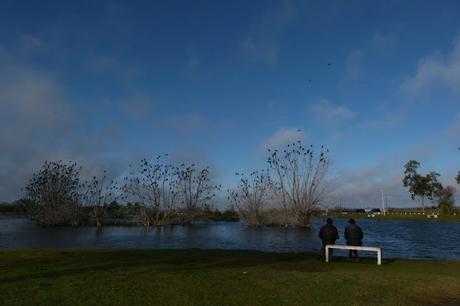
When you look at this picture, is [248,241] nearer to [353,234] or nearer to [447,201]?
[353,234]

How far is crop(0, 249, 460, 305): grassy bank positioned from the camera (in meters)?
10.2

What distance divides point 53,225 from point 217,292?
230 ft

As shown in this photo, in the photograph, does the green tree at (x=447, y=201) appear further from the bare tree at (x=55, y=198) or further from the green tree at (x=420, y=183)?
the bare tree at (x=55, y=198)

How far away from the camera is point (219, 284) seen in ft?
38.3

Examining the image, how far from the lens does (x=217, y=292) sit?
35.3 feet

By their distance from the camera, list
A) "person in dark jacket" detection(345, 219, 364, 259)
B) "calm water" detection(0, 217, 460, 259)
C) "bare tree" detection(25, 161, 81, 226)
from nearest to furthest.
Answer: "person in dark jacket" detection(345, 219, 364, 259)
"calm water" detection(0, 217, 460, 259)
"bare tree" detection(25, 161, 81, 226)

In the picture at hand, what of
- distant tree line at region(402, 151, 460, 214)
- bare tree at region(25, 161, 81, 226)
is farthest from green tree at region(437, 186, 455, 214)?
bare tree at region(25, 161, 81, 226)

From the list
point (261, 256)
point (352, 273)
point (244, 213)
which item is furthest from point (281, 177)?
point (352, 273)

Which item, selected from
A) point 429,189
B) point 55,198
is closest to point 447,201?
point 429,189

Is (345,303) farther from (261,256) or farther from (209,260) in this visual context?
(261,256)

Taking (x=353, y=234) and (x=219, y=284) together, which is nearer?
(x=219, y=284)

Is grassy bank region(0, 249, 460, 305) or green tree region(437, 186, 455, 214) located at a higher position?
green tree region(437, 186, 455, 214)

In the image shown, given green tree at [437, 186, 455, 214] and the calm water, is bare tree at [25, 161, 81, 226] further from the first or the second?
green tree at [437, 186, 455, 214]

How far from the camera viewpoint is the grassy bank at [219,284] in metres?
10.2
